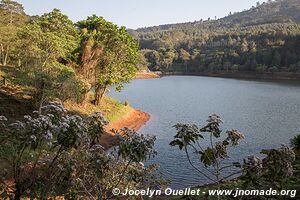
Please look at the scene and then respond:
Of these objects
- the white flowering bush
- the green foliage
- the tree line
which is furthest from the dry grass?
the green foliage

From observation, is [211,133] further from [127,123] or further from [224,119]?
[224,119]

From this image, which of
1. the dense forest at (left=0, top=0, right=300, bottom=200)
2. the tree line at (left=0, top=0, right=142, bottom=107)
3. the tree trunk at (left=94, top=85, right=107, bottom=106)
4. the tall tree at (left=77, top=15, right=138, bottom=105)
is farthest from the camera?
the tree trunk at (left=94, top=85, right=107, bottom=106)

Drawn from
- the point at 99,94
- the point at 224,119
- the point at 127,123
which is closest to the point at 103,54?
the point at 99,94

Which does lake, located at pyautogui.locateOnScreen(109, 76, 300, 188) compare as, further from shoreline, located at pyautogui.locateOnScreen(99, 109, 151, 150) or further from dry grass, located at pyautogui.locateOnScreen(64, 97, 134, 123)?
dry grass, located at pyautogui.locateOnScreen(64, 97, 134, 123)

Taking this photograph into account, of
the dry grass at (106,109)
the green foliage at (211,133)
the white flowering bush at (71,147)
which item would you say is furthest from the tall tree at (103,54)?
the green foliage at (211,133)

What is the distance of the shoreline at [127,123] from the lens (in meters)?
24.8

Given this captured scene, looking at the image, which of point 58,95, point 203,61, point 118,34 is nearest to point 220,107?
point 118,34

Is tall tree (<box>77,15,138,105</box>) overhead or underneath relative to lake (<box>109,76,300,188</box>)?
overhead

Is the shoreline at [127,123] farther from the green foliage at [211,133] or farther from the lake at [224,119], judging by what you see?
the green foliage at [211,133]

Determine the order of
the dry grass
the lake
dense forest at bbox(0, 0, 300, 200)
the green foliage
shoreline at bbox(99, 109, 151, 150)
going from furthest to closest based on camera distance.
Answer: the dry grass, shoreline at bbox(99, 109, 151, 150), the lake, the green foliage, dense forest at bbox(0, 0, 300, 200)

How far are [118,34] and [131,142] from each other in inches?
1040

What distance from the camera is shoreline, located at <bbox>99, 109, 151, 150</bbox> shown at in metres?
24.8

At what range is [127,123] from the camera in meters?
32.3

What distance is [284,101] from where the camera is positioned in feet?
167
